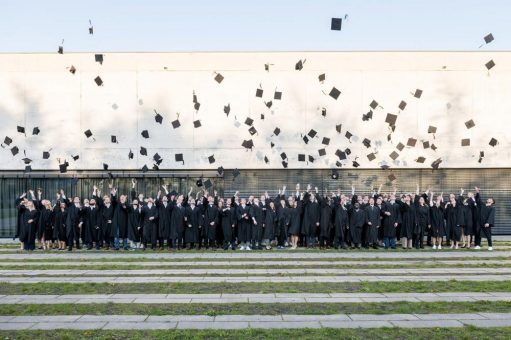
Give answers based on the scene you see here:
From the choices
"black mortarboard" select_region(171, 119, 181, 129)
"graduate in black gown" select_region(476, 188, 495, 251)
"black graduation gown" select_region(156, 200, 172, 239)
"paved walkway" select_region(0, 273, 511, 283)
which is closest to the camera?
"paved walkway" select_region(0, 273, 511, 283)

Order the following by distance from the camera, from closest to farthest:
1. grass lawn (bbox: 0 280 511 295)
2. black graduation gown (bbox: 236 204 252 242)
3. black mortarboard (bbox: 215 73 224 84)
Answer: grass lawn (bbox: 0 280 511 295) < black graduation gown (bbox: 236 204 252 242) < black mortarboard (bbox: 215 73 224 84)

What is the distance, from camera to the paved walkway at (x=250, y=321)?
7477 millimetres

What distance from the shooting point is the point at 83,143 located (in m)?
22.4

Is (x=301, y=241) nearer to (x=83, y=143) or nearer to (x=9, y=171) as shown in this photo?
(x=83, y=143)

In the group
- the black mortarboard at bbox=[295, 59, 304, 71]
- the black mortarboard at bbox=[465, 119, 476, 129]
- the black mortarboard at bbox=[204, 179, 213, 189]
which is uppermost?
the black mortarboard at bbox=[295, 59, 304, 71]

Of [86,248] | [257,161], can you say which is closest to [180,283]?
[86,248]

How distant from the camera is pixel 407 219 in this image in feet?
58.9

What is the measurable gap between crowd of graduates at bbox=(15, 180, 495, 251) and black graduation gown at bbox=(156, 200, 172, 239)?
3 cm

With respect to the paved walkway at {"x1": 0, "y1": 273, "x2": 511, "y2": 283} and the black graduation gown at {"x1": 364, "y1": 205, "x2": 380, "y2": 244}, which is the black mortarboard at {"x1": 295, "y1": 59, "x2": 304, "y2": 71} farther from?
the paved walkway at {"x1": 0, "y1": 273, "x2": 511, "y2": 283}

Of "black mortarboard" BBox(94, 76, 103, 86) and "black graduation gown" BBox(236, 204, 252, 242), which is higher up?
"black mortarboard" BBox(94, 76, 103, 86)

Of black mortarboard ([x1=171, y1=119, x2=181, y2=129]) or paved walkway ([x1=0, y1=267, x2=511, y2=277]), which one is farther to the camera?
black mortarboard ([x1=171, y1=119, x2=181, y2=129])

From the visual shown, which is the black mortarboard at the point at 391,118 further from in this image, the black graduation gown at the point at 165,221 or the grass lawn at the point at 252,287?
the grass lawn at the point at 252,287

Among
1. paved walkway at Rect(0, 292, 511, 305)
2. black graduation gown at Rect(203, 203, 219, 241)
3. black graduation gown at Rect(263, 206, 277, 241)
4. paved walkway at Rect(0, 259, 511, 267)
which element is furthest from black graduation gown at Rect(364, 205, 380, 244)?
paved walkway at Rect(0, 292, 511, 305)

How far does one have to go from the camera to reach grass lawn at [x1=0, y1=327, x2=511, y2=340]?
689 cm
